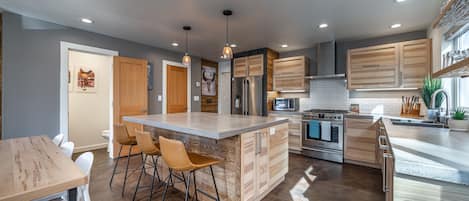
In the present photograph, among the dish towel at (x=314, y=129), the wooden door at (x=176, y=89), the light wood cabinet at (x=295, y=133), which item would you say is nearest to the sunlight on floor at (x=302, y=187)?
the dish towel at (x=314, y=129)

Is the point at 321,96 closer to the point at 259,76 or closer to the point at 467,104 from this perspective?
the point at 259,76

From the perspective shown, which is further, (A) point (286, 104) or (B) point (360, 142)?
(A) point (286, 104)

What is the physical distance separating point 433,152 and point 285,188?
1.84 m

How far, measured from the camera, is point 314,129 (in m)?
3.93

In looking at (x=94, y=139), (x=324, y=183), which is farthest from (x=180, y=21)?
(x=94, y=139)

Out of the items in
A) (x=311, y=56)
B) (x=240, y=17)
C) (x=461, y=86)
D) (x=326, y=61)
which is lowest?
(x=461, y=86)

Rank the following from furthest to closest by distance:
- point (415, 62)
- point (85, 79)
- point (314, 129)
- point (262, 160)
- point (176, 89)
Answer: point (176, 89), point (85, 79), point (314, 129), point (415, 62), point (262, 160)

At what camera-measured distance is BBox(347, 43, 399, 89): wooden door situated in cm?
345

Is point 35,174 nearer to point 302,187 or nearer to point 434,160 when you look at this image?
point 434,160

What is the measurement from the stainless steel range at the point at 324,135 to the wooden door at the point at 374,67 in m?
0.68

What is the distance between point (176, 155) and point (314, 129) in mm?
3050

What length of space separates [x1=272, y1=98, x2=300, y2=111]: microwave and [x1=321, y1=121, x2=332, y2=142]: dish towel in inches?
38.2

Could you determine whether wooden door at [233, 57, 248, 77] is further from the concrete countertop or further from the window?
the concrete countertop

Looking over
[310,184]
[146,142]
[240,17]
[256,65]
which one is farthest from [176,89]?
[310,184]
